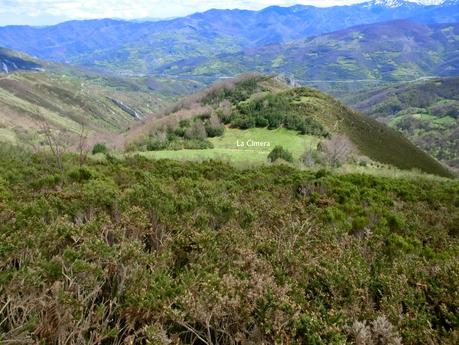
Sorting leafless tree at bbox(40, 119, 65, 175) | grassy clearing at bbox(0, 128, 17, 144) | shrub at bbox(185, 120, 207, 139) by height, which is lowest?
grassy clearing at bbox(0, 128, 17, 144)

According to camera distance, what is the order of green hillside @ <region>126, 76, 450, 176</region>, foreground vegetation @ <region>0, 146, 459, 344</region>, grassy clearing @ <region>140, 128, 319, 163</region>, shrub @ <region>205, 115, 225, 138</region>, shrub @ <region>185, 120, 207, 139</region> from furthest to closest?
shrub @ <region>205, 115, 225, 138</region>, shrub @ <region>185, 120, 207, 139</region>, green hillside @ <region>126, 76, 450, 176</region>, grassy clearing @ <region>140, 128, 319, 163</region>, foreground vegetation @ <region>0, 146, 459, 344</region>

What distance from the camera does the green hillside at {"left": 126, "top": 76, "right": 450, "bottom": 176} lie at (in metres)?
61.9

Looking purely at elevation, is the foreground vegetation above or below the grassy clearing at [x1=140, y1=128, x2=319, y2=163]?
above

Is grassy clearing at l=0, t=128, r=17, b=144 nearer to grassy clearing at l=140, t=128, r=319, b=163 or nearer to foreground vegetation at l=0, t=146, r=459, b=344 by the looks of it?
grassy clearing at l=140, t=128, r=319, b=163

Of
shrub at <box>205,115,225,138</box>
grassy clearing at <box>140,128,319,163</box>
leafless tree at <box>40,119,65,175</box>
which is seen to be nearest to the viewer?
leafless tree at <box>40,119,65,175</box>

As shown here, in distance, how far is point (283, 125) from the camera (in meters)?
69.4

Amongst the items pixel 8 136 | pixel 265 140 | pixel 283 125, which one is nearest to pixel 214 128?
pixel 265 140

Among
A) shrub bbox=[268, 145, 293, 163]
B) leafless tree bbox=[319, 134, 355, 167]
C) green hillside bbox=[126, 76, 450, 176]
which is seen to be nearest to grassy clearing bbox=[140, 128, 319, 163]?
green hillside bbox=[126, 76, 450, 176]

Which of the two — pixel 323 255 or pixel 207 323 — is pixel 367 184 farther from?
pixel 207 323

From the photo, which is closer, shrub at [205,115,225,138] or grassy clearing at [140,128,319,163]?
grassy clearing at [140,128,319,163]

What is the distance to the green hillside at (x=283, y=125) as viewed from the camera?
6194cm

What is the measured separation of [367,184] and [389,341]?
16177 mm

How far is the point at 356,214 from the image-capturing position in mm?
11633

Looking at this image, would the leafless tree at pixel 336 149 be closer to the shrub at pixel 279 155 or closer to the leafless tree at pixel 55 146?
the shrub at pixel 279 155
